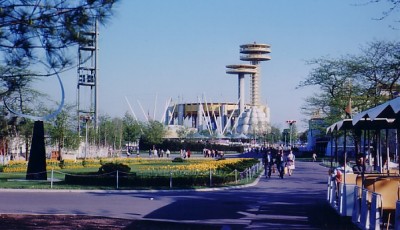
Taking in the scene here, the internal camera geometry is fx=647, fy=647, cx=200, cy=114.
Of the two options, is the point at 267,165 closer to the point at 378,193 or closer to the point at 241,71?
the point at 378,193

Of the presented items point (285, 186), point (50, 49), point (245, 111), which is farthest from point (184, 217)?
point (245, 111)

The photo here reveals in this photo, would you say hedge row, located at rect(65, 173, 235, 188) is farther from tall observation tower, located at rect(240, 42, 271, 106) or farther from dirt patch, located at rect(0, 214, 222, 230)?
tall observation tower, located at rect(240, 42, 271, 106)

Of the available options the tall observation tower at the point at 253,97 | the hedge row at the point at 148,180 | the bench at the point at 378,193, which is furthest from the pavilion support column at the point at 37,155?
the tall observation tower at the point at 253,97

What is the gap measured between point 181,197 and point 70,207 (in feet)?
16.2

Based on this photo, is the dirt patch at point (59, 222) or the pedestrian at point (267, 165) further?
the pedestrian at point (267, 165)

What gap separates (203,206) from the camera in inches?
787

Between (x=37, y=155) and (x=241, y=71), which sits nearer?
(x=37, y=155)

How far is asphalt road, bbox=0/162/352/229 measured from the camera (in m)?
16.0

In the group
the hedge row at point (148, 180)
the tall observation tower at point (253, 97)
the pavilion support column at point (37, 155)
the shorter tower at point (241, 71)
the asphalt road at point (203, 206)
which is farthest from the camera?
the shorter tower at point (241, 71)

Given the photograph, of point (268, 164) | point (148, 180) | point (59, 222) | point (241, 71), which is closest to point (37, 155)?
point (148, 180)

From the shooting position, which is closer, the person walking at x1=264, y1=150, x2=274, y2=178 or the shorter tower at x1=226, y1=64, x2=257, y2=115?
the person walking at x1=264, y1=150, x2=274, y2=178

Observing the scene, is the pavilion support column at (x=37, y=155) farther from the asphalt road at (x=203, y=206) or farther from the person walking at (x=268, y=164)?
the person walking at (x=268, y=164)

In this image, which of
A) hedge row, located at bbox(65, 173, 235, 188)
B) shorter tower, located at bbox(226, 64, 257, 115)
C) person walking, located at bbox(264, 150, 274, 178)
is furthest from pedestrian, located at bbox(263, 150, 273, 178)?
shorter tower, located at bbox(226, 64, 257, 115)

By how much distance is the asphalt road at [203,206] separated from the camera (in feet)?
52.5
